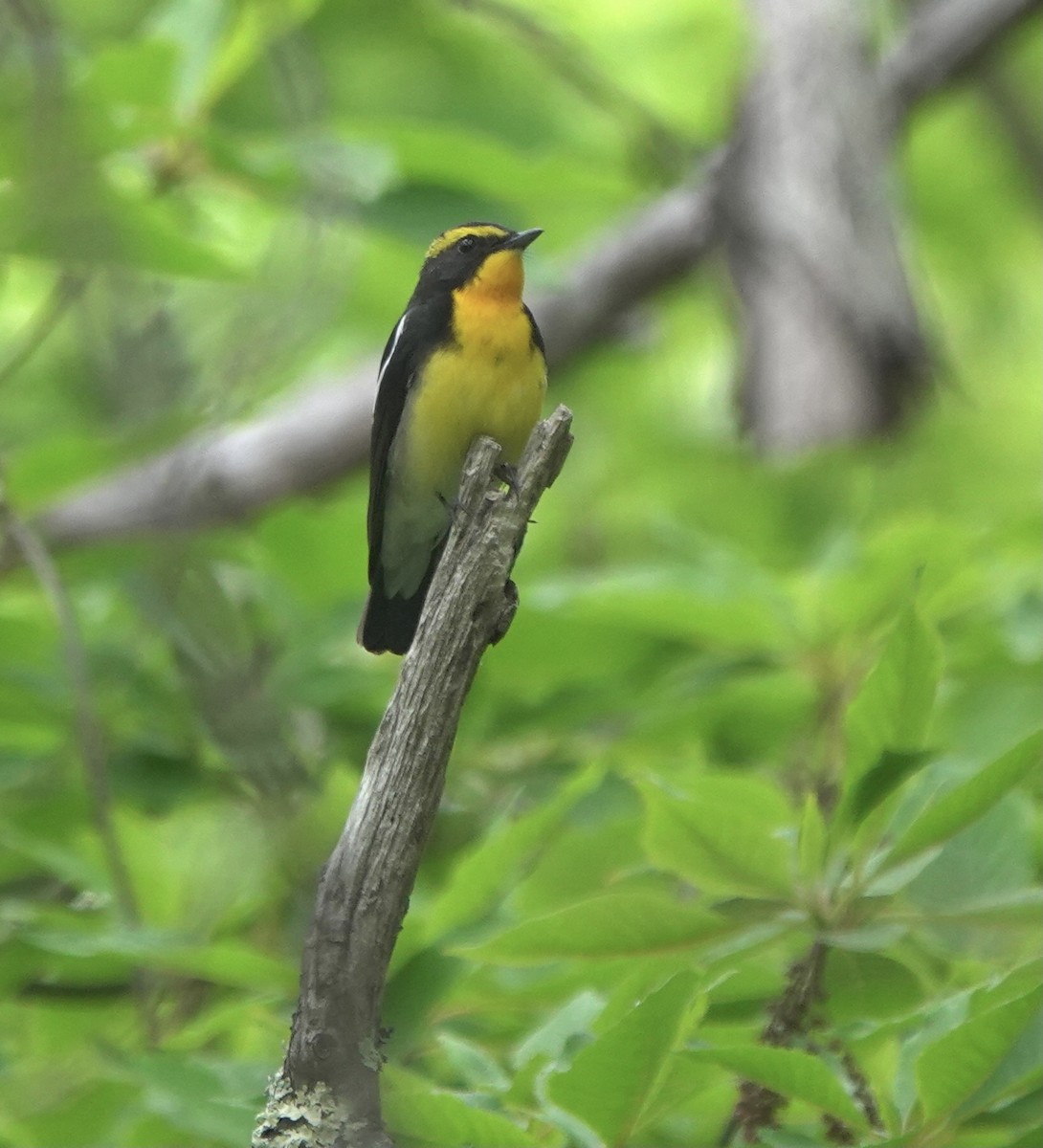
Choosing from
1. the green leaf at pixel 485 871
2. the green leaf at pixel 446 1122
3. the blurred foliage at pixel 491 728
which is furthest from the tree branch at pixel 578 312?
the green leaf at pixel 446 1122

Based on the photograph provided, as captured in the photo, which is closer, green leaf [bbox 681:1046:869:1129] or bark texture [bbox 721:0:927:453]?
green leaf [bbox 681:1046:869:1129]

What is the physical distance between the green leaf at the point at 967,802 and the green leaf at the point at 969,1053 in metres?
0.41

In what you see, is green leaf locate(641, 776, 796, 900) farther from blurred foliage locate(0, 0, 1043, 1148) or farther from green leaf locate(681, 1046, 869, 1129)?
green leaf locate(681, 1046, 869, 1129)

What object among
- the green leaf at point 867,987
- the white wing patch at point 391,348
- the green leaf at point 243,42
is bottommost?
the green leaf at point 867,987

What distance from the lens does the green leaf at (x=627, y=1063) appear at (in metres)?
2.43

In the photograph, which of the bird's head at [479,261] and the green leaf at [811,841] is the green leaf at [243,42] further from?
the green leaf at [811,841]

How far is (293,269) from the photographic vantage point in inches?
103

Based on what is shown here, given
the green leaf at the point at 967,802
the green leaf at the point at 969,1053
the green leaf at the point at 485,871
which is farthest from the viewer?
the green leaf at the point at 485,871

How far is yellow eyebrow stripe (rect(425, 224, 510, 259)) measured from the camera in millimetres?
5402

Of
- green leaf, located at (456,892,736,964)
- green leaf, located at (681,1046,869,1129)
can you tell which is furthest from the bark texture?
green leaf, located at (681,1046,869,1129)

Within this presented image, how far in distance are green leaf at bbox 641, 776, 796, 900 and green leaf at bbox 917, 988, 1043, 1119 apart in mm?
551

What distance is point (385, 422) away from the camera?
4.96 m

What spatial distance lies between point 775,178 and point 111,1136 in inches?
232

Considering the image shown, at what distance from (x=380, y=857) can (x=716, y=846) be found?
0.80m
